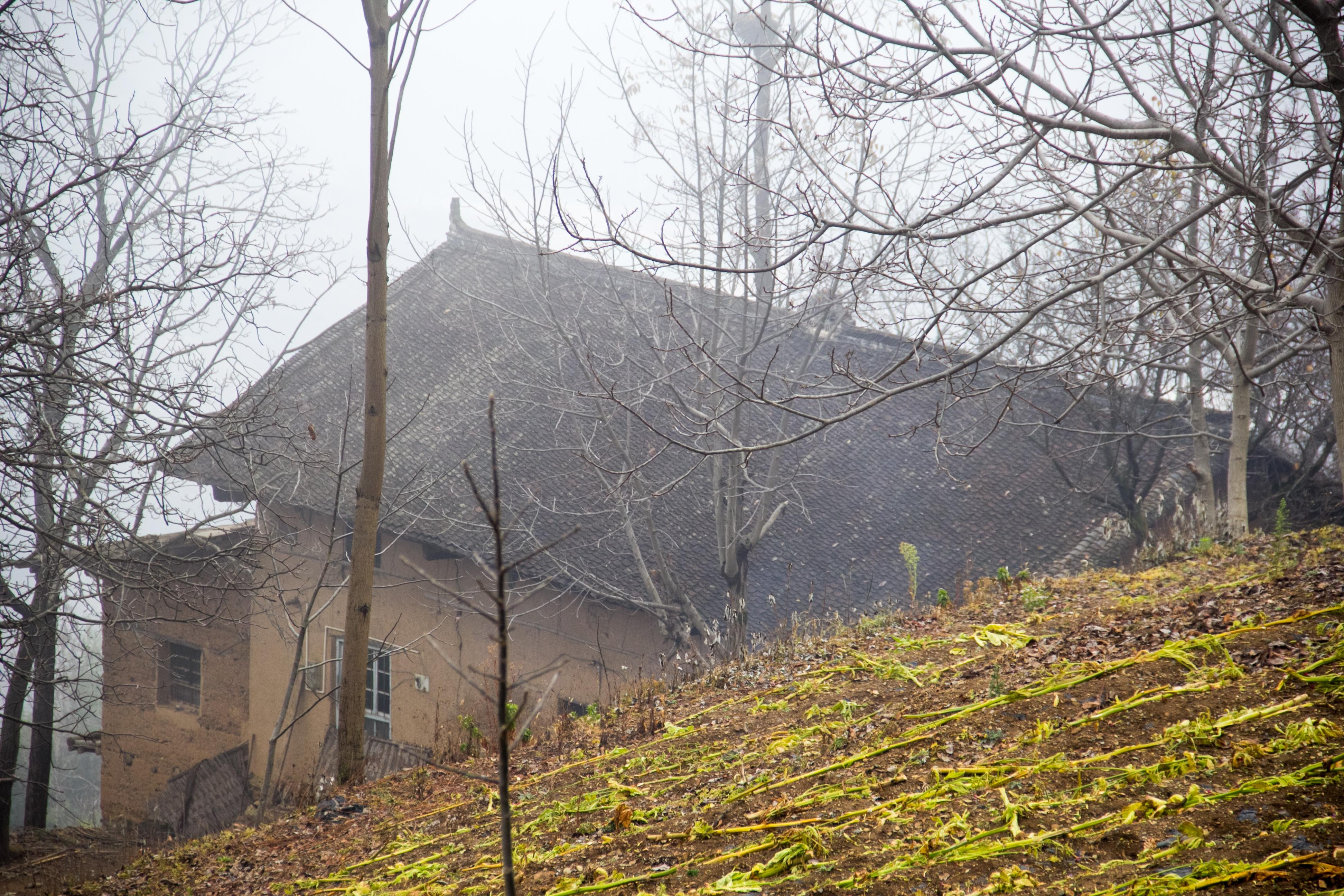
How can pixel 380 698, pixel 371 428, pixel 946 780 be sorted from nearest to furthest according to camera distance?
1. pixel 946 780
2. pixel 371 428
3. pixel 380 698

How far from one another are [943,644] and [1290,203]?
3329 mm

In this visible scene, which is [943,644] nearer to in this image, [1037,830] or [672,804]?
[672,804]

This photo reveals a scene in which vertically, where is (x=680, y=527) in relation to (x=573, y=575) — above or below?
above

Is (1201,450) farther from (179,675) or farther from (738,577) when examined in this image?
(179,675)

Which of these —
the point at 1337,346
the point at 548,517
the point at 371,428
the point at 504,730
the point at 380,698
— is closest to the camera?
the point at 504,730

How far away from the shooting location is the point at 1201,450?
1263 centimetres

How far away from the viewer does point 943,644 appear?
5973 mm

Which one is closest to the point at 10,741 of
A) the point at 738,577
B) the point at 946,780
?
the point at 738,577

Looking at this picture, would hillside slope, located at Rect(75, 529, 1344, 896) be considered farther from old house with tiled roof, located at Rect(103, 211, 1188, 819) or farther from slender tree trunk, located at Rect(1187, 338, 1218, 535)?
slender tree trunk, located at Rect(1187, 338, 1218, 535)

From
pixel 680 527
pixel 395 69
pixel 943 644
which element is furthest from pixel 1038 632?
pixel 680 527

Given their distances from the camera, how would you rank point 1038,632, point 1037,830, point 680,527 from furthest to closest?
point 680,527
point 1038,632
point 1037,830

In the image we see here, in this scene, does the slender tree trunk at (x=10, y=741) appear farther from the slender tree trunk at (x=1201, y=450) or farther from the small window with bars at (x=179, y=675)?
the slender tree trunk at (x=1201, y=450)

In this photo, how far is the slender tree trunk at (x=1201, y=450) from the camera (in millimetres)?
11891

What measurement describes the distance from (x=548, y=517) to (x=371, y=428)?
6.10 m
